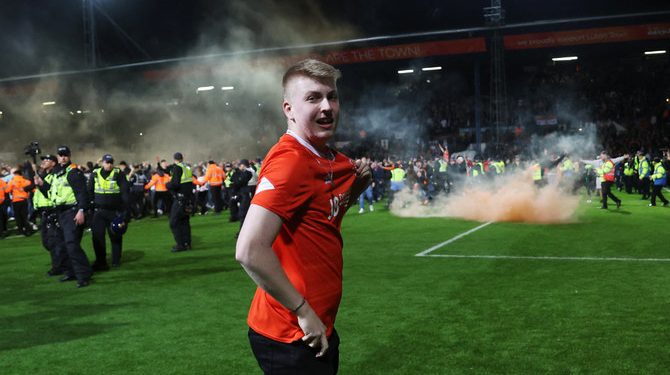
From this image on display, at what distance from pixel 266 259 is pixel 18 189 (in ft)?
54.7

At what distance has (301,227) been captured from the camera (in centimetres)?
220

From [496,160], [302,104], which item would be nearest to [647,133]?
[496,160]

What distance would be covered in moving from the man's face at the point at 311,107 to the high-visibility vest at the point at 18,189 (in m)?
16.3

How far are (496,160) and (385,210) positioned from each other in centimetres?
841

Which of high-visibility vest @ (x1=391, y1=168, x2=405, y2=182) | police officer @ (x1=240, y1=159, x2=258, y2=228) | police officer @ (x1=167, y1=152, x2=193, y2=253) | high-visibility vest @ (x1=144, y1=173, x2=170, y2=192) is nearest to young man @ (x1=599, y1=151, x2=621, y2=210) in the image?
high-visibility vest @ (x1=391, y1=168, x2=405, y2=182)

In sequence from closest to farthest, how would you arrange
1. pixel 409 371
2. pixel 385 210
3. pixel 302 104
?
Answer: 1. pixel 302 104
2. pixel 409 371
3. pixel 385 210

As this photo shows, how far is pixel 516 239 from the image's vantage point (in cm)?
1244

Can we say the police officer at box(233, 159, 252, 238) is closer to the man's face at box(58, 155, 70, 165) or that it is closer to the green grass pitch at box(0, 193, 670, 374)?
the green grass pitch at box(0, 193, 670, 374)

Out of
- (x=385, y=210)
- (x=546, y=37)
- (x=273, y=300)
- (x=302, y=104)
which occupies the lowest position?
(x=385, y=210)

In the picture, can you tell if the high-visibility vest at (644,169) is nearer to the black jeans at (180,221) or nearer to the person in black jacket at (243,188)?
the person in black jacket at (243,188)

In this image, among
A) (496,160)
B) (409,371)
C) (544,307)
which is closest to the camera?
(409,371)

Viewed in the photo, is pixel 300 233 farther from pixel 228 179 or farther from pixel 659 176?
pixel 659 176

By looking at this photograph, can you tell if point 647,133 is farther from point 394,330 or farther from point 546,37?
point 394,330

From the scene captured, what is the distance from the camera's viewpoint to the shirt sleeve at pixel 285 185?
2062 mm
